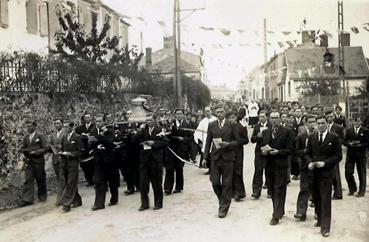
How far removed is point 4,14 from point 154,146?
38.8ft

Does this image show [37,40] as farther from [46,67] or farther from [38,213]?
[38,213]

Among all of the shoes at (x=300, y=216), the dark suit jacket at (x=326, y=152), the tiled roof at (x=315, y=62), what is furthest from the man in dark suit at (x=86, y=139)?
the tiled roof at (x=315, y=62)

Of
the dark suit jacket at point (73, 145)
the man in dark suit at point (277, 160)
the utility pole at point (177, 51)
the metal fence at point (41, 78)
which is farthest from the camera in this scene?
the utility pole at point (177, 51)

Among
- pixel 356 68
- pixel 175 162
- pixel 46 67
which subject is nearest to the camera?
pixel 175 162

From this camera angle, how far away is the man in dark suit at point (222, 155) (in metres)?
9.81

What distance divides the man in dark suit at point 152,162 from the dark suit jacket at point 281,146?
246 centimetres

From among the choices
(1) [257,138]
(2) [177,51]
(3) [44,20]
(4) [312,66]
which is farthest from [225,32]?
(4) [312,66]

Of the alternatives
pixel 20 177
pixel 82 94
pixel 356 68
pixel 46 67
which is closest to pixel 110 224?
pixel 20 177

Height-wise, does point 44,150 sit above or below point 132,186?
above

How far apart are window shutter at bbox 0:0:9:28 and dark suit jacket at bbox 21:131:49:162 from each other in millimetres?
9452

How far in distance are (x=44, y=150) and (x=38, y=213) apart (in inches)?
69.7

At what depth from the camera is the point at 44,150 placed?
11859 mm

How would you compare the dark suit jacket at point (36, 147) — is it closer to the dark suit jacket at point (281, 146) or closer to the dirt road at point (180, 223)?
the dirt road at point (180, 223)

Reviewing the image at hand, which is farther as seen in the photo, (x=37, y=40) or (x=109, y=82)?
(x=37, y=40)
